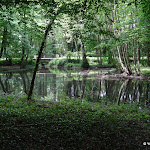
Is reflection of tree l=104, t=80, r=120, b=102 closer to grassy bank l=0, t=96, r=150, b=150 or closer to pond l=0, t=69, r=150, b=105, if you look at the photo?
pond l=0, t=69, r=150, b=105

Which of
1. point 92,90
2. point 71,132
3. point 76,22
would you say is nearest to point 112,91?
point 92,90

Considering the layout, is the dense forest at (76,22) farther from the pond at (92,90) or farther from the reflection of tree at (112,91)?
the reflection of tree at (112,91)

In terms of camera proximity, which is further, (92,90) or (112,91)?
(92,90)

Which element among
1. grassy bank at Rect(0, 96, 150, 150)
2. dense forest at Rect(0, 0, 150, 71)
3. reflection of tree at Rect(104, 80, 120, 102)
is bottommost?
reflection of tree at Rect(104, 80, 120, 102)

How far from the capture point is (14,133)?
3.92 meters

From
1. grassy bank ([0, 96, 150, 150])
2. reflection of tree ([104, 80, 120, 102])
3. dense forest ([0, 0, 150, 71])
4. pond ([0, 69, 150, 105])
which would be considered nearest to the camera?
grassy bank ([0, 96, 150, 150])

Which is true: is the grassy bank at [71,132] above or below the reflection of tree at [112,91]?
above

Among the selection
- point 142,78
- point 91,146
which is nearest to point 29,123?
point 91,146

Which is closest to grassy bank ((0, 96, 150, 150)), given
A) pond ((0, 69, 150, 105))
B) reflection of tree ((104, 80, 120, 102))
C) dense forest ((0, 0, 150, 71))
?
dense forest ((0, 0, 150, 71))

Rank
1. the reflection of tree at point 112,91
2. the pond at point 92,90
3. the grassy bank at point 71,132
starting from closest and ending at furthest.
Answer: the grassy bank at point 71,132 < the pond at point 92,90 < the reflection of tree at point 112,91

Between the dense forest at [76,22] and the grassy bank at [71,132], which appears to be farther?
the dense forest at [76,22]

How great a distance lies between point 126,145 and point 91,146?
890 millimetres

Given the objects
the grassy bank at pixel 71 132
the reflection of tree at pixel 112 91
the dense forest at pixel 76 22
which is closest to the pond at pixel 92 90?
the reflection of tree at pixel 112 91

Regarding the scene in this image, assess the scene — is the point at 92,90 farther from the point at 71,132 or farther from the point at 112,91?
the point at 71,132
